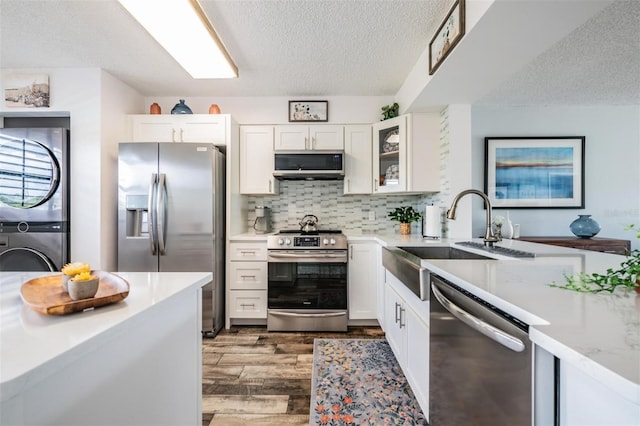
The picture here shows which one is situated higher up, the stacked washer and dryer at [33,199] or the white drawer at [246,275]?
the stacked washer and dryer at [33,199]

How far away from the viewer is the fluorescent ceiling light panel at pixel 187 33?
165 cm

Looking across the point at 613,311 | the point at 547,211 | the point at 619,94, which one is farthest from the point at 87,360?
the point at 619,94

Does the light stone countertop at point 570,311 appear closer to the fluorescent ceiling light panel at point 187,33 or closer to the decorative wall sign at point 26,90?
the fluorescent ceiling light panel at point 187,33

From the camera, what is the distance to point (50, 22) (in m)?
2.03

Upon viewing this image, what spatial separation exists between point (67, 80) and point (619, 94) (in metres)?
5.58

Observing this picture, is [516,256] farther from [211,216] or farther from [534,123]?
[534,123]

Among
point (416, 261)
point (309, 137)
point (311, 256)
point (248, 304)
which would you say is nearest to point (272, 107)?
point (309, 137)

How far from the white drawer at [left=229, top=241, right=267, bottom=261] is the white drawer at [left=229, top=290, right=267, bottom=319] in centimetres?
35

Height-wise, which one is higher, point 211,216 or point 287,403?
point 211,216

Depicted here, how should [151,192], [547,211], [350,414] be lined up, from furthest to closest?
[547,211] < [151,192] < [350,414]

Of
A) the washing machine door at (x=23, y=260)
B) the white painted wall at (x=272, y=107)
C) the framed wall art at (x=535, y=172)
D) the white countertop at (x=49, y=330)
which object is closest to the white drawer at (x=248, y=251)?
the white painted wall at (x=272, y=107)

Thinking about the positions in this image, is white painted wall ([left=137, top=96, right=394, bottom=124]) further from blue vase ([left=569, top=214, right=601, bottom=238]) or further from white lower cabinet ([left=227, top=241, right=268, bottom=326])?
blue vase ([left=569, top=214, right=601, bottom=238])

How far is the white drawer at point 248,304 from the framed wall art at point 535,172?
9.34ft

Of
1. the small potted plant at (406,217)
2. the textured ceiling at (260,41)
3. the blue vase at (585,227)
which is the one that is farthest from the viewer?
the small potted plant at (406,217)
